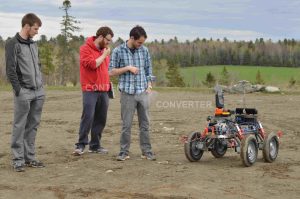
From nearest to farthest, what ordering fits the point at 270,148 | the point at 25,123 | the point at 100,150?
Result: the point at 25,123
the point at 270,148
the point at 100,150

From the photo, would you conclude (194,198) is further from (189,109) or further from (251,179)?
(189,109)

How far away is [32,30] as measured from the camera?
789 cm

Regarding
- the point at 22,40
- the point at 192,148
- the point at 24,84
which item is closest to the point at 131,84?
the point at 192,148

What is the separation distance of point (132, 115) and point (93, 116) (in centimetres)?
91

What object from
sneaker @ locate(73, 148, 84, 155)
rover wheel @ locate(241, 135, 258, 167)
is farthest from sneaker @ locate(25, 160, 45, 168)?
rover wheel @ locate(241, 135, 258, 167)

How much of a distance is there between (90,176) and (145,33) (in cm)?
242

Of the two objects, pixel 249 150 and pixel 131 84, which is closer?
pixel 249 150

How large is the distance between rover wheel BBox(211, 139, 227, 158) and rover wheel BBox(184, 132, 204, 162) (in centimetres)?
30

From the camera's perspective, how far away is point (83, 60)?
29.7 feet

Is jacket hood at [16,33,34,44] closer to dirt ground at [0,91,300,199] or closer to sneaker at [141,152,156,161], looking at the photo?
dirt ground at [0,91,300,199]

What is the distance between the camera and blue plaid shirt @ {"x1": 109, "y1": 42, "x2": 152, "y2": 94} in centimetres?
872

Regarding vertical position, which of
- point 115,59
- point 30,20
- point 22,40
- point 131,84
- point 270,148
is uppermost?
point 30,20

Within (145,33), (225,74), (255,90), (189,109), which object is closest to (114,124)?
(189,109)

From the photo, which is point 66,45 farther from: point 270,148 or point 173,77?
point 270,148
